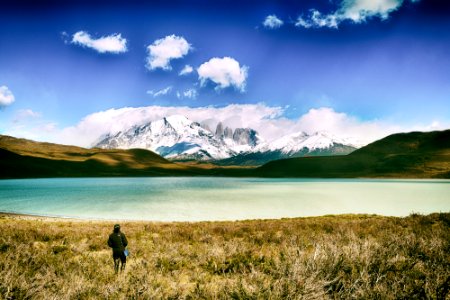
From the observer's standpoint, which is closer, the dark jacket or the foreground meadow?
the foreground meadow

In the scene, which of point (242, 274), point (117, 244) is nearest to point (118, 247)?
point (117, 244)

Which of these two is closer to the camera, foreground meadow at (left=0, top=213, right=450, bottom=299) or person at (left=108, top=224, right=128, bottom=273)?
foreground meadow at (left=0, top=213, right=450, bottom=299)

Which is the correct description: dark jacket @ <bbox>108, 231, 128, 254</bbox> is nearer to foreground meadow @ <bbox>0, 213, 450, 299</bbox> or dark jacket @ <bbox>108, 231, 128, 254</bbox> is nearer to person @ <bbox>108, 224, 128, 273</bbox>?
person @ <bbox>108, 224, 128, 273</bbox>

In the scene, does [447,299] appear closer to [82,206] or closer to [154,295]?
[154,295]

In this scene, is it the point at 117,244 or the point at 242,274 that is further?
the point at 117,244

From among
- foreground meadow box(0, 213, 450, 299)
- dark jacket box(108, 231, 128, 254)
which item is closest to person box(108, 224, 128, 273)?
dark jacket box(108, 231, 128, 254)

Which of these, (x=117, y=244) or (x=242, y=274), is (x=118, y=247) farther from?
(x=242, y=274)

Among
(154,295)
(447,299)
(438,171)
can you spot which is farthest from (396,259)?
(438,171)

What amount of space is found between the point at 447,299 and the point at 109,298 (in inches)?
235

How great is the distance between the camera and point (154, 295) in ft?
18.0

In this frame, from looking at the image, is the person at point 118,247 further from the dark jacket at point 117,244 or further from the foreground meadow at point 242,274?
the foreground meadow at point 242,274

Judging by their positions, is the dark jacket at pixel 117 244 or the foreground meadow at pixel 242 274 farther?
the dark jacket at pixel 117 244

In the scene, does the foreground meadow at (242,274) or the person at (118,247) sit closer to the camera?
the foreground meadow at (242,274)

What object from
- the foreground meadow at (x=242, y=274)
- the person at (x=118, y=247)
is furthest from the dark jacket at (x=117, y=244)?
the foreground meadow at (x=242, y=274)
